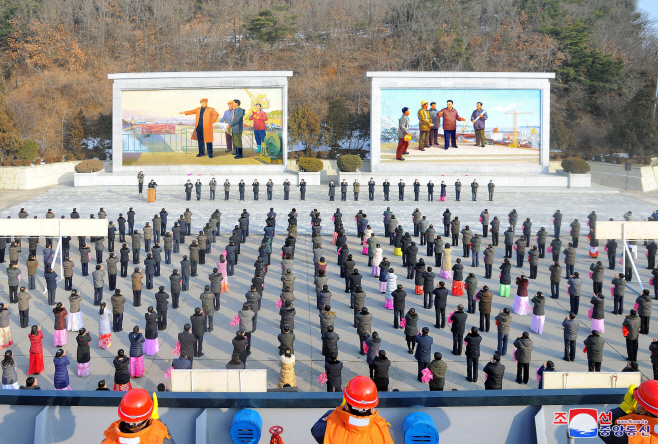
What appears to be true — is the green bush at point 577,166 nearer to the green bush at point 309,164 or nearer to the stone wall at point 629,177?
the stone wall at point 629,177

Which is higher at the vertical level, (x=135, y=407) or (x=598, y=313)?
(x=135, y=407)

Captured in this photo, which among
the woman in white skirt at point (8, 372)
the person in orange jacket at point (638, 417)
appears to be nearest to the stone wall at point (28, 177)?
the woman in white skirt at point (8, 372)

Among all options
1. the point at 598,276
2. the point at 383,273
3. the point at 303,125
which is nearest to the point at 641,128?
the point at 303,125

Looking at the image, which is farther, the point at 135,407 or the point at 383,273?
the point at 383,273

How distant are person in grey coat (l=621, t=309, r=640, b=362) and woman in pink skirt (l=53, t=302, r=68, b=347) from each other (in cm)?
1079

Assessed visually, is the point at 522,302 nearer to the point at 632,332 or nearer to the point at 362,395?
the point at 632,332

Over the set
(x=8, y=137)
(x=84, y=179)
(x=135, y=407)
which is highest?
(x=8, y=137)

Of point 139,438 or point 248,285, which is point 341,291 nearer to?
point 248,285

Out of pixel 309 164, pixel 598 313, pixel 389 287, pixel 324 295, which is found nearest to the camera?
pixel 598 313

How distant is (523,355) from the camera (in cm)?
1038

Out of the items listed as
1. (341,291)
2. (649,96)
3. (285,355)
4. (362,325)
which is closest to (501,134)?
(649,96)

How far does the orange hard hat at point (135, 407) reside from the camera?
12.0 feet

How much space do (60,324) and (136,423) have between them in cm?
921

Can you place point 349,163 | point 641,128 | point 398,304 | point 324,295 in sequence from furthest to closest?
point 641,128 → point 349,163 → point 324,295 → point 398,304
